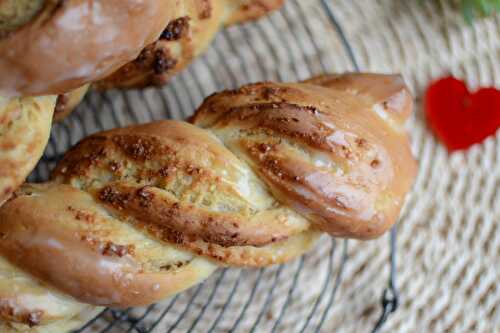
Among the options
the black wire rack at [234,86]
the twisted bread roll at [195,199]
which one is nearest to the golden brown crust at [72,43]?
the twisted bread roll at [195,199]

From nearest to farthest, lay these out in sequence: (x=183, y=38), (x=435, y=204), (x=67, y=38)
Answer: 1. (x=67, y=38)
2. (x=183, y=38)
3. (x=435, y=204)

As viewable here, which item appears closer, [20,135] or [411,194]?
[20,135]

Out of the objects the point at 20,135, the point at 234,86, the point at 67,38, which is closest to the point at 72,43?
the point at 67,38

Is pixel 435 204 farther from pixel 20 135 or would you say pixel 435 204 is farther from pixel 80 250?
pixel 20 135

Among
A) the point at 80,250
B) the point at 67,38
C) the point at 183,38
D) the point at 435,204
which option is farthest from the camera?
the point at 435,204

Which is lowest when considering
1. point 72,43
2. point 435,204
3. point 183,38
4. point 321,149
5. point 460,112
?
point 435,204

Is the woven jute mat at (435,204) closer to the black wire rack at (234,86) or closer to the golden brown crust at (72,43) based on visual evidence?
the black wire rack at (234,86)

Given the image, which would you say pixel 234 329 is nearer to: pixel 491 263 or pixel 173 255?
→ pixel 173 255

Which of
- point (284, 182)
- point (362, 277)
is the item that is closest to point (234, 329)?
point (362, 277)
